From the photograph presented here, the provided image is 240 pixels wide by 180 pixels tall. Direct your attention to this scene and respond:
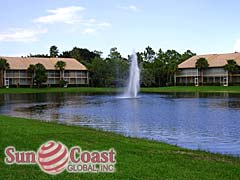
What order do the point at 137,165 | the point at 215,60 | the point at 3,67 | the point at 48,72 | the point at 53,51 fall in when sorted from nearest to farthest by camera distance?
the point at 137,165 < the point at 3,67 < the point at 215,60 < the point at 48,72 < the point at 53,51

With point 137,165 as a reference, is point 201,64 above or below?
above

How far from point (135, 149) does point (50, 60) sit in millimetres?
102221

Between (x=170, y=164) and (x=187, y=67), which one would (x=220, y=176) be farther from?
(x=187, y=67)

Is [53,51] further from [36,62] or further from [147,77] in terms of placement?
[147,77]

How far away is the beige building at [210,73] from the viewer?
103m

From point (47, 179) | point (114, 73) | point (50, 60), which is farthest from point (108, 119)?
point (50, 60)

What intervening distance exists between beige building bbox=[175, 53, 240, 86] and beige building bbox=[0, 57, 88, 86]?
26.8m

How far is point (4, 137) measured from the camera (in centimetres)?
1441

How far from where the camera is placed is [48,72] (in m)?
109

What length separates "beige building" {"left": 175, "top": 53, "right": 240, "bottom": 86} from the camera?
103m

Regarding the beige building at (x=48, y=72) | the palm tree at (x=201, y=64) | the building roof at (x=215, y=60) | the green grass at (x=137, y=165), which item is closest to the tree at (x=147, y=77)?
the building roof at (x=215, y=60)

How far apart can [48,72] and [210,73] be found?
4237cm

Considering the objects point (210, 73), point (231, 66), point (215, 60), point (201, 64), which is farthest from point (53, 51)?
point (231, 66)

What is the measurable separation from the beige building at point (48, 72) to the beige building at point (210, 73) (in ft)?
87.9
